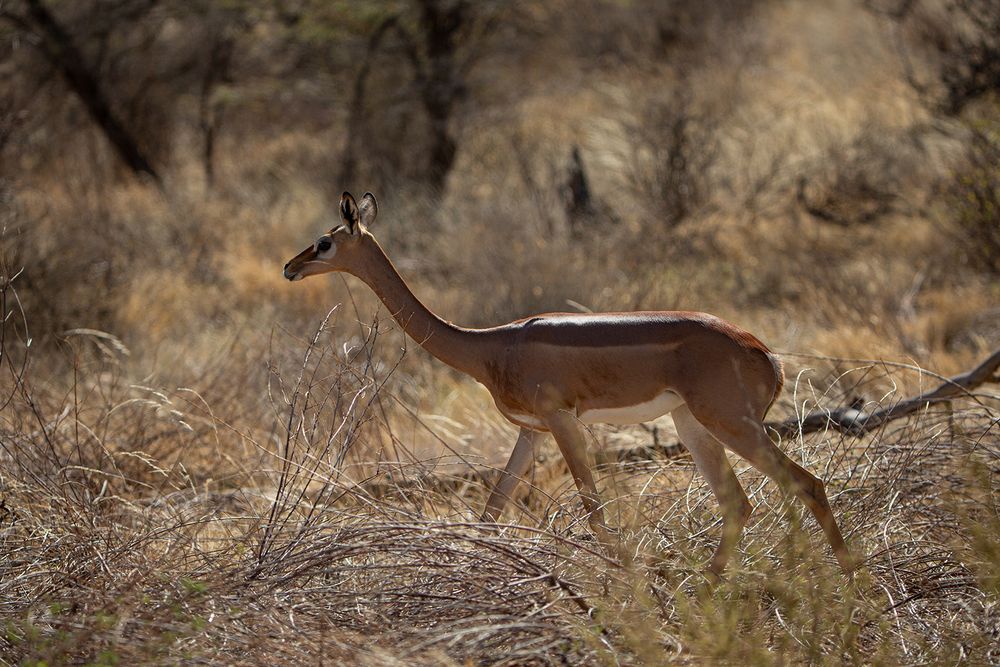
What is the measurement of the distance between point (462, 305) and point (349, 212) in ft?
18.1

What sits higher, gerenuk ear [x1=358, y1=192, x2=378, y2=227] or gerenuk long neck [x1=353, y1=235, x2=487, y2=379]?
gerenuk ear [x1=358, y1=192, x2=378, y2=227]

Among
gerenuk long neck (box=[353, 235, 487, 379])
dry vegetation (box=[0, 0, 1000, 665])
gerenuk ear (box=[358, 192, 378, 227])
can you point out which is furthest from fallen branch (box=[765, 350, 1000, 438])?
gerenuk ear (box=[358, 192, 378, 227])

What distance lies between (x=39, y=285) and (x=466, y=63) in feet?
26.9

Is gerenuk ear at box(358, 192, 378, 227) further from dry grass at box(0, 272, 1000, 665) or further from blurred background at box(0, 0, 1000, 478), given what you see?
blurred background at box(0, 0, 1000, 478)

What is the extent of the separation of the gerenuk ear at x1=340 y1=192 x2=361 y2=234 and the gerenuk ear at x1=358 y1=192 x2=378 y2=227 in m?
0.19

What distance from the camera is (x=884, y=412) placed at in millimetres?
5699

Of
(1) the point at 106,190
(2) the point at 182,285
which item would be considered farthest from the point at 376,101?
(2) the point at 182,285

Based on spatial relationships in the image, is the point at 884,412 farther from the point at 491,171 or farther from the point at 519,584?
the point at 491,171

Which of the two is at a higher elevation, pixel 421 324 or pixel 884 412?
pixel 421 324

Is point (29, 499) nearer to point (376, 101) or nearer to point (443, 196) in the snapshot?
point (443, 196)

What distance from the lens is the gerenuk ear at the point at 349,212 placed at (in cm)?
500

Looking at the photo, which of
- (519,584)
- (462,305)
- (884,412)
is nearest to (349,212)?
(519,584)

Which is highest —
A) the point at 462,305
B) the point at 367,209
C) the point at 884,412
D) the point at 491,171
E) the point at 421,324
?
the point at 367,209

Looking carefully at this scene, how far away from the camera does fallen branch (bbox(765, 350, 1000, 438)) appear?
17.9 ft
